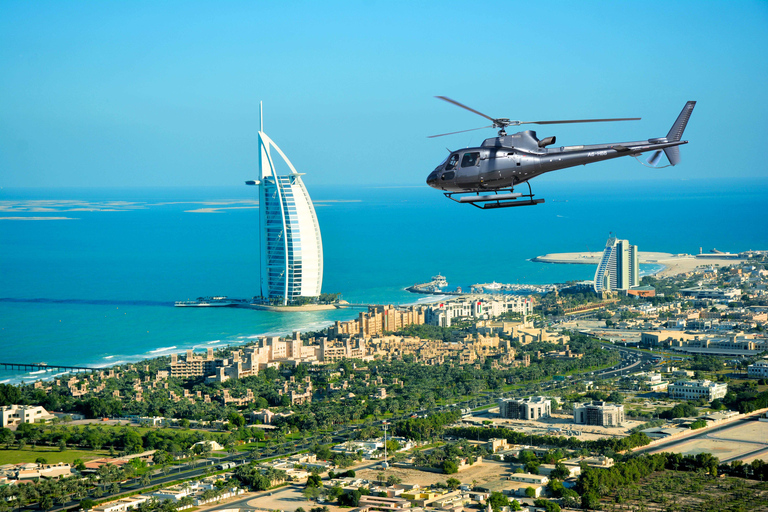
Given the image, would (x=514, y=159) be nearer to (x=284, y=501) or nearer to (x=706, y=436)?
(x=284, y=501)

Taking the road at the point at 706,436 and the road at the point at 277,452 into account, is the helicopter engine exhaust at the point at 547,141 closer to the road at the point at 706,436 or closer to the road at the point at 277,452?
the road at the point at 277,452

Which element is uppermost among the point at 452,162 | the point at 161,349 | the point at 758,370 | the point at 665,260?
the point at 452,162

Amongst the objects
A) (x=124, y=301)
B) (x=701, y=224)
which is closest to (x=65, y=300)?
(x=124, y=301)

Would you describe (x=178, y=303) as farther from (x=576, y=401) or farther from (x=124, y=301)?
(x=576, y=401)

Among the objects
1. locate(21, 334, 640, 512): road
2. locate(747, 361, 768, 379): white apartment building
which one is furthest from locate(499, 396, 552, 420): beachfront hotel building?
locate(747, 361, 768, 379): white apartment building

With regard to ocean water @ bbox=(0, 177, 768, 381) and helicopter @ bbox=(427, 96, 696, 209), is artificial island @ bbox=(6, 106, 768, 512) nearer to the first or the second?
ocean water @ bbox=(0, 177, 768, 381)

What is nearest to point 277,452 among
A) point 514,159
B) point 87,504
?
point 87,504
